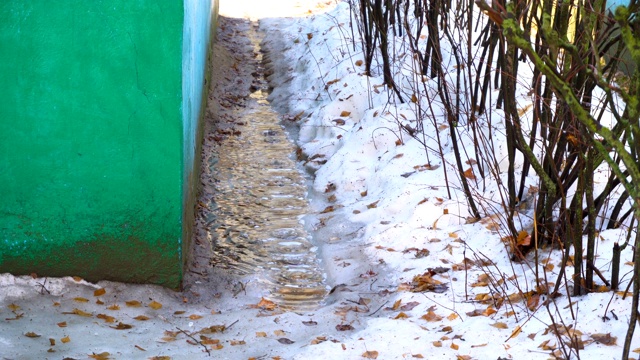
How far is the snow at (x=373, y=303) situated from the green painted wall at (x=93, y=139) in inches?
8.2

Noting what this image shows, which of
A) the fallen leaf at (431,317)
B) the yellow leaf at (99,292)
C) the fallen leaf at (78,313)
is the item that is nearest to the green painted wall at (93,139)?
the yellow leaf at (99,292)

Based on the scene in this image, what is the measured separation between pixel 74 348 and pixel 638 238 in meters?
2.46

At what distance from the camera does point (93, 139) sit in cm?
401

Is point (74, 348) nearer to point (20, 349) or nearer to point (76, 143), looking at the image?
point (20, 349)

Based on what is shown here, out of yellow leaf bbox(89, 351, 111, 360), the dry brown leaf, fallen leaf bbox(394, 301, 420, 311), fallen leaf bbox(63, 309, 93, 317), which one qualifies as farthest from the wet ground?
yellow leaf bbox(89, 351, 111, 360)

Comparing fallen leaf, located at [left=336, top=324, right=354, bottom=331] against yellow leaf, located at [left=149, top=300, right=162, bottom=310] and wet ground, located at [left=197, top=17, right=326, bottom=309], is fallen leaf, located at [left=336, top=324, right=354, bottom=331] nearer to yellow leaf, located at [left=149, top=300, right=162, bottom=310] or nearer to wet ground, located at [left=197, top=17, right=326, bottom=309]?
wet ground, located at [left=197, top=17, right=326, bottom=309]

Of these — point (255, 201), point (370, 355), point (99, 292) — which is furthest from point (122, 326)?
point (255, 201)

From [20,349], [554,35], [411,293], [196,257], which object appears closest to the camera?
[554,35]

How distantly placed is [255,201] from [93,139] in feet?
6.20

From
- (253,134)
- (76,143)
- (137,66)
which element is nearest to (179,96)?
(137,66)

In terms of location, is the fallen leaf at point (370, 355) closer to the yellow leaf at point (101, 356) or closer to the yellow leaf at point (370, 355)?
the yellow leaf at point (370, 355)

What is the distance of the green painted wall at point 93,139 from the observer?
152 inches

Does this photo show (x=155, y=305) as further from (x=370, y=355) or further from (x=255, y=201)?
(x=255, y=201)

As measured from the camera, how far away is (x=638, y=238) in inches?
98.0
